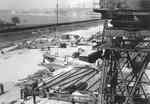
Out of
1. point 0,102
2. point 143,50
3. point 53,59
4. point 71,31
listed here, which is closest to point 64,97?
point 0,102

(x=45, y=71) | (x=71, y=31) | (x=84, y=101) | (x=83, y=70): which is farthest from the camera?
(x=71, y=31)

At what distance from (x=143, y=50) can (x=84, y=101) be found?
5.57 meters

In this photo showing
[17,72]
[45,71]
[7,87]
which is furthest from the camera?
[17,72]

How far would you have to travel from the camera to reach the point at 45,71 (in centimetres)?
2022

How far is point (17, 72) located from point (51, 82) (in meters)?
8.22

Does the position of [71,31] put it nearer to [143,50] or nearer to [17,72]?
[17,72]

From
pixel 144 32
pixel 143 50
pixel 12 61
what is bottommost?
pixel 12 61

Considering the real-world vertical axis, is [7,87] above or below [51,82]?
below

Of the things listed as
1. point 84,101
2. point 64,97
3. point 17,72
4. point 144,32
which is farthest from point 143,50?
point 17,72

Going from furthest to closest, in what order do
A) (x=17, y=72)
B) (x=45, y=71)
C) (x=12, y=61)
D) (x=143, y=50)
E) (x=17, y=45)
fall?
(x=17, y=45) < (x=12, y=61) < (x=17, y=72) < (x=45, y=71) < (x=143, y=50)

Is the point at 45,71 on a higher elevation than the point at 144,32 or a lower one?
lower

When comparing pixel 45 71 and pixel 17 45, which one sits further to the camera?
pixel 17 45

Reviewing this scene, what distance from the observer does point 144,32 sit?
7.07 meters

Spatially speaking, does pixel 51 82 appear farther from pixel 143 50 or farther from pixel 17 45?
pixel 17 45
